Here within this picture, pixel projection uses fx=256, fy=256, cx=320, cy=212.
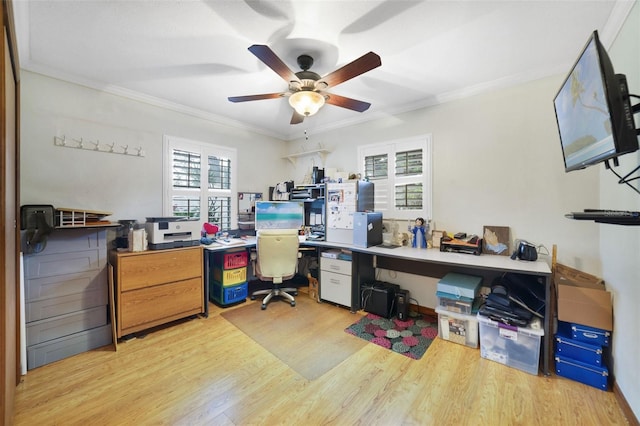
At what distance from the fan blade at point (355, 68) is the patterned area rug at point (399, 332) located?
2302mm

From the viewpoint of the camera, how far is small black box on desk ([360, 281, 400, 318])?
113 inches

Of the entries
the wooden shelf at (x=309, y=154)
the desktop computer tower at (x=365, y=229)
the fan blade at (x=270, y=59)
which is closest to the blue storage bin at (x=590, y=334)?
the desktop computer tower at (x=365, y=229)

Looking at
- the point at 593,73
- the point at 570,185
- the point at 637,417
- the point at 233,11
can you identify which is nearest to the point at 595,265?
the point at 570,185

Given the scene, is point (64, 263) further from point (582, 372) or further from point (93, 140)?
point (582, 372)

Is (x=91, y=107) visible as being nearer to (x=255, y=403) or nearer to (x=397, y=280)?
(x=255, y=403)

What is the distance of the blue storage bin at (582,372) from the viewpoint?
5.83 ft

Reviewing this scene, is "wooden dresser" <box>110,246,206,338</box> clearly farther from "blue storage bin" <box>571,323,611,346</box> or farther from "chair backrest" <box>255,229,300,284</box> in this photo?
"blue storage bin" <box>571,323,611,346</box>

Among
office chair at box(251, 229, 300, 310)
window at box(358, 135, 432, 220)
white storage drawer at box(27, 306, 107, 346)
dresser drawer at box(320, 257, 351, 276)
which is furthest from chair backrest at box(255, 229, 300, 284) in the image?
white storage drawer at box(27, 306, 107, 346)

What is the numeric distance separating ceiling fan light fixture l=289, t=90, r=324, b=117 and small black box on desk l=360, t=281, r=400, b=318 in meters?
2.07

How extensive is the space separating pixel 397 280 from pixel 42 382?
11.0ft

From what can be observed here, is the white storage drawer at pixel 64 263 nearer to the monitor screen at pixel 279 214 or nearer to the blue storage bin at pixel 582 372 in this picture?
the monitor screen at pixel 279 214

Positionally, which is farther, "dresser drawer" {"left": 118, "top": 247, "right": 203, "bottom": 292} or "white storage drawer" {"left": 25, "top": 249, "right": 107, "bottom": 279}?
"dresser drawer" {"left": 118, "top": 247, "right": 203, "bottom": 292}

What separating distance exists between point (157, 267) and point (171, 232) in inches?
14.6

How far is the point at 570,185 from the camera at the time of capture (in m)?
2.29
